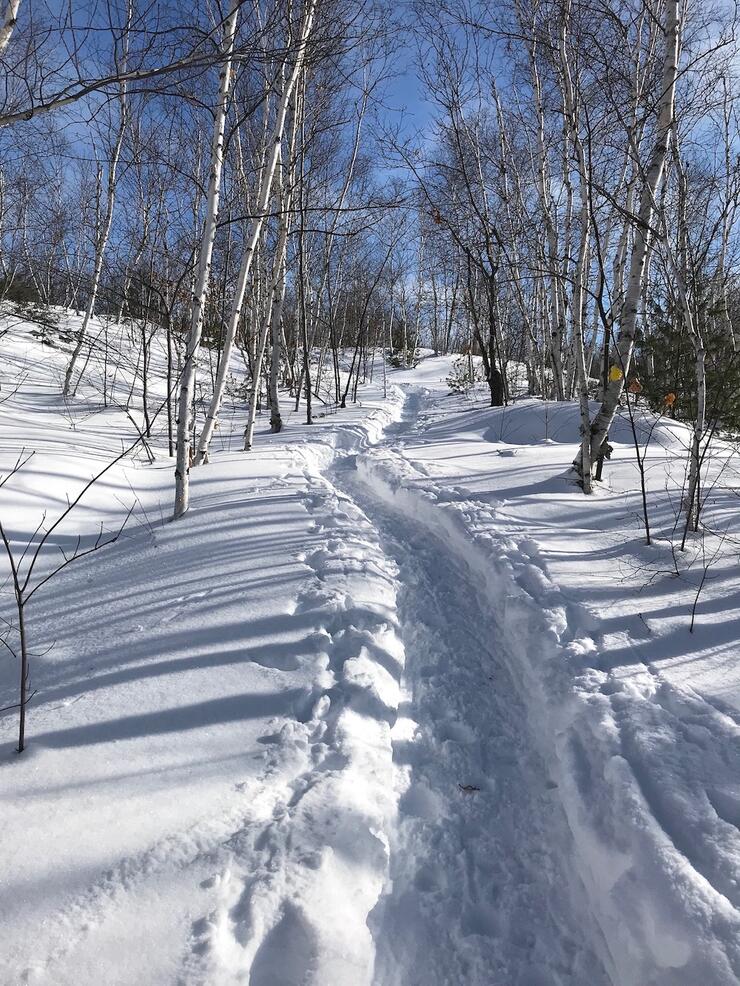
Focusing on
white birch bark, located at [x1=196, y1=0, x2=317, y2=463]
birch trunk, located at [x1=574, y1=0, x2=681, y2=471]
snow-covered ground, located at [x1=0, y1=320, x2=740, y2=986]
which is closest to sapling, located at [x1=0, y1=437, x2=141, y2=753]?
snow-covered ground, located at [x1=0, y1=320, x2=740, y2=986]

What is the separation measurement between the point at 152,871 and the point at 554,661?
7.36 feet

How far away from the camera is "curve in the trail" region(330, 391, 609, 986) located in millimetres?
1729

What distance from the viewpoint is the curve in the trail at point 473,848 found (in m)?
1.73

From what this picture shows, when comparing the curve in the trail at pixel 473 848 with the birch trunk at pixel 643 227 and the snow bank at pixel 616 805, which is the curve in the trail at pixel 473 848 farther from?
the birch trunk at pixel 643 227

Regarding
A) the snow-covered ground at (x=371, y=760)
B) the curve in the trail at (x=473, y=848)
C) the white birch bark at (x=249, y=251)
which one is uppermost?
the white birch bark at (x=249, y=251)

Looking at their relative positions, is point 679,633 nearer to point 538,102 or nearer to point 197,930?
point 197,930

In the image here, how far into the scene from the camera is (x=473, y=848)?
2115 millimetres

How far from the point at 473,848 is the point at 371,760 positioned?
54 centimetres

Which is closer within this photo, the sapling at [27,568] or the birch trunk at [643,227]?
the sapling at [27,568]

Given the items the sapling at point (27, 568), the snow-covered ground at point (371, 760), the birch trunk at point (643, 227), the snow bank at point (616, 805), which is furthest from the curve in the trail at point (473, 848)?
the birch trunk at point (643, 227)

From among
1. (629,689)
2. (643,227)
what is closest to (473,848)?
(629,689)

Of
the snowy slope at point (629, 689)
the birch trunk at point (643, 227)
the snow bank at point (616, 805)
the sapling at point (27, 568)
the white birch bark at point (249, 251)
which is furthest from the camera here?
the white birch bark at point (249, 251)

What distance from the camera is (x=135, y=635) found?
9.69 feet

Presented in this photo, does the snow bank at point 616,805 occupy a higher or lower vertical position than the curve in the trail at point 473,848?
higher
